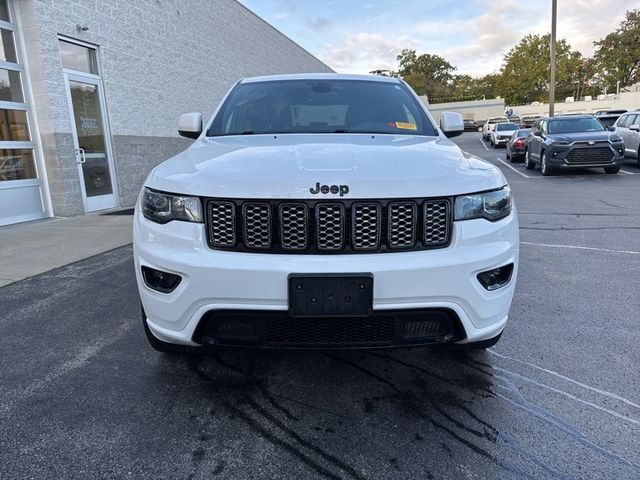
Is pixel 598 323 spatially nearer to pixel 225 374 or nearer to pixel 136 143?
pixel 225 374

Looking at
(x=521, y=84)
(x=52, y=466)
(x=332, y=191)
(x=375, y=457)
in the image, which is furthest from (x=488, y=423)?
(x=521, y=84)

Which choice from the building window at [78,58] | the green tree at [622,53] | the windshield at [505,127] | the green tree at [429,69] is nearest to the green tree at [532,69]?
the green tree at [622,53]

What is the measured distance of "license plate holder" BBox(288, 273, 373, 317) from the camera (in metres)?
1.98

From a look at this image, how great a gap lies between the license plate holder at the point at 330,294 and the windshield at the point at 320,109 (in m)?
1.49

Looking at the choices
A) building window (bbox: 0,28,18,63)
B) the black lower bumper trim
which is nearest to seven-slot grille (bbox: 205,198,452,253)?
the black lower bumper trim

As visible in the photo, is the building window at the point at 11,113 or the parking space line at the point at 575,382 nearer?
the parking space line at the point at 575,382

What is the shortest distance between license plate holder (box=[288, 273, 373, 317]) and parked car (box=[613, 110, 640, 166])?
14.6 meters

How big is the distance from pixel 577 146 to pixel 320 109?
445 inches

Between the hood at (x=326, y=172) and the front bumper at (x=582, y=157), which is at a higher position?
the hood at (x=326, y=172)

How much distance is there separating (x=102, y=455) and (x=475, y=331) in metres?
1.74

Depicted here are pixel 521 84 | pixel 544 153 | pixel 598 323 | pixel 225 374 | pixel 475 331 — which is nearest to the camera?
pixel 475 331

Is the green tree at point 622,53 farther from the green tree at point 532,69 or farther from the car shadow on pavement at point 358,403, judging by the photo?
the car shadow on pavement at point 358,403

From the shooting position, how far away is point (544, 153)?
1305cm

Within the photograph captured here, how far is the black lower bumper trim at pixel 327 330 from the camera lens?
2.07 metres
